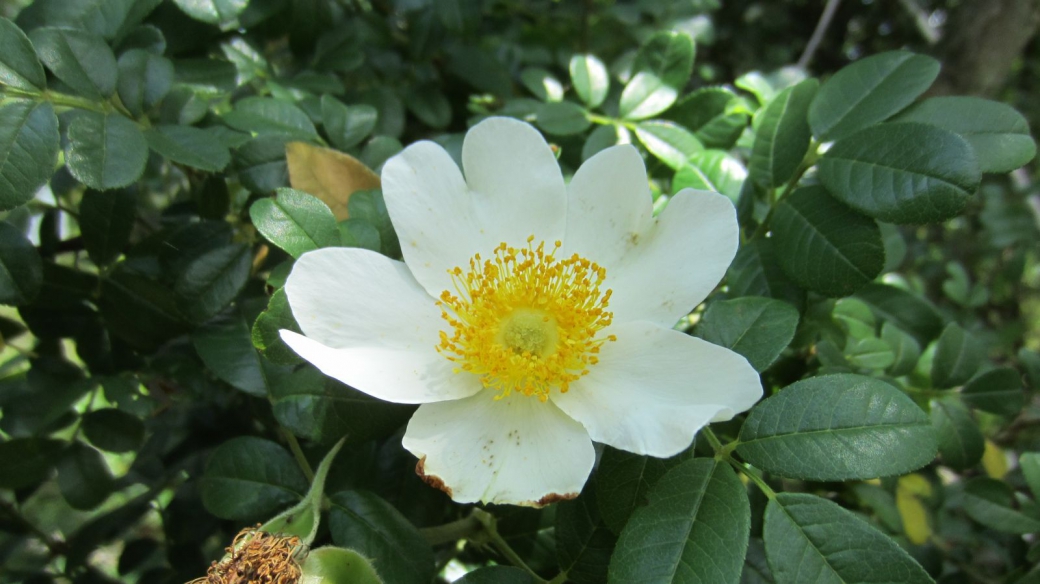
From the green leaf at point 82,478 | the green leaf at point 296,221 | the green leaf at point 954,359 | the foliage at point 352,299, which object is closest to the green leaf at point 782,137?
the foliage at point 352,299

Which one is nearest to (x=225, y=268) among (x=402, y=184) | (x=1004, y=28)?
(x=402, y=184)

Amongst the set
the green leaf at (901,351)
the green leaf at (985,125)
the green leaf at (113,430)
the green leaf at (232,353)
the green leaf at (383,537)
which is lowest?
the green leaf at (113,430)

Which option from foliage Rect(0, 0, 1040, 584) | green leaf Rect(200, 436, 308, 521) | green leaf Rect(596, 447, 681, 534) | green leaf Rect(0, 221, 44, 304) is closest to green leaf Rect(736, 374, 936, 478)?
foliage Rect(0, 0, 1040, 584)

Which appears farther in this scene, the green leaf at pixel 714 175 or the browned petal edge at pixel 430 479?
the green leaf at pixel 714 175

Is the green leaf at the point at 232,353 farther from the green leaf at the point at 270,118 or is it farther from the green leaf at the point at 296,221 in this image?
the green leaf at the point at 270,118

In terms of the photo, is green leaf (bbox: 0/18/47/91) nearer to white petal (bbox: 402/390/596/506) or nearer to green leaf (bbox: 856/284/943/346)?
white petal (bbox: 402/390/596/506)

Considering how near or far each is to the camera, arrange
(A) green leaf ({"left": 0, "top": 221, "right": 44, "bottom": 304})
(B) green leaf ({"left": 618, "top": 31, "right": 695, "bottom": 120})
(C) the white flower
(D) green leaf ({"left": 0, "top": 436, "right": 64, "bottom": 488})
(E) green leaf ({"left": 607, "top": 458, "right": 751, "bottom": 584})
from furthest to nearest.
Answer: (B) green leaf ({"left": 618, "top": 31, "right": 695, "bottom": 120}) < (D) green leaf ({"left": 0, "top": 436, "right": 64, "bottom": 488}) < (A) green leaf ({"left": 0, "top": 221, "right": 44, "bottom": 304}) < (C) the white flower < (E) green leaf ({"left": 607, "top": 458, "right": 751, "bottom": 584})

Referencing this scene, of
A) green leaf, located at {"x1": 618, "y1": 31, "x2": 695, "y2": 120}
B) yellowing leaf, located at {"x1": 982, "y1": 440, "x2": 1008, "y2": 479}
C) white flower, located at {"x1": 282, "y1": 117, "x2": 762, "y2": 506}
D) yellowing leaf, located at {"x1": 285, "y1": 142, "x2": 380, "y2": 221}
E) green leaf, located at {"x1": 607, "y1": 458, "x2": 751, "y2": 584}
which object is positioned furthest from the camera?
yellowing leaf, located at {"x1": 982, "y1": 440, "x2": 1008, "y2": 479}
